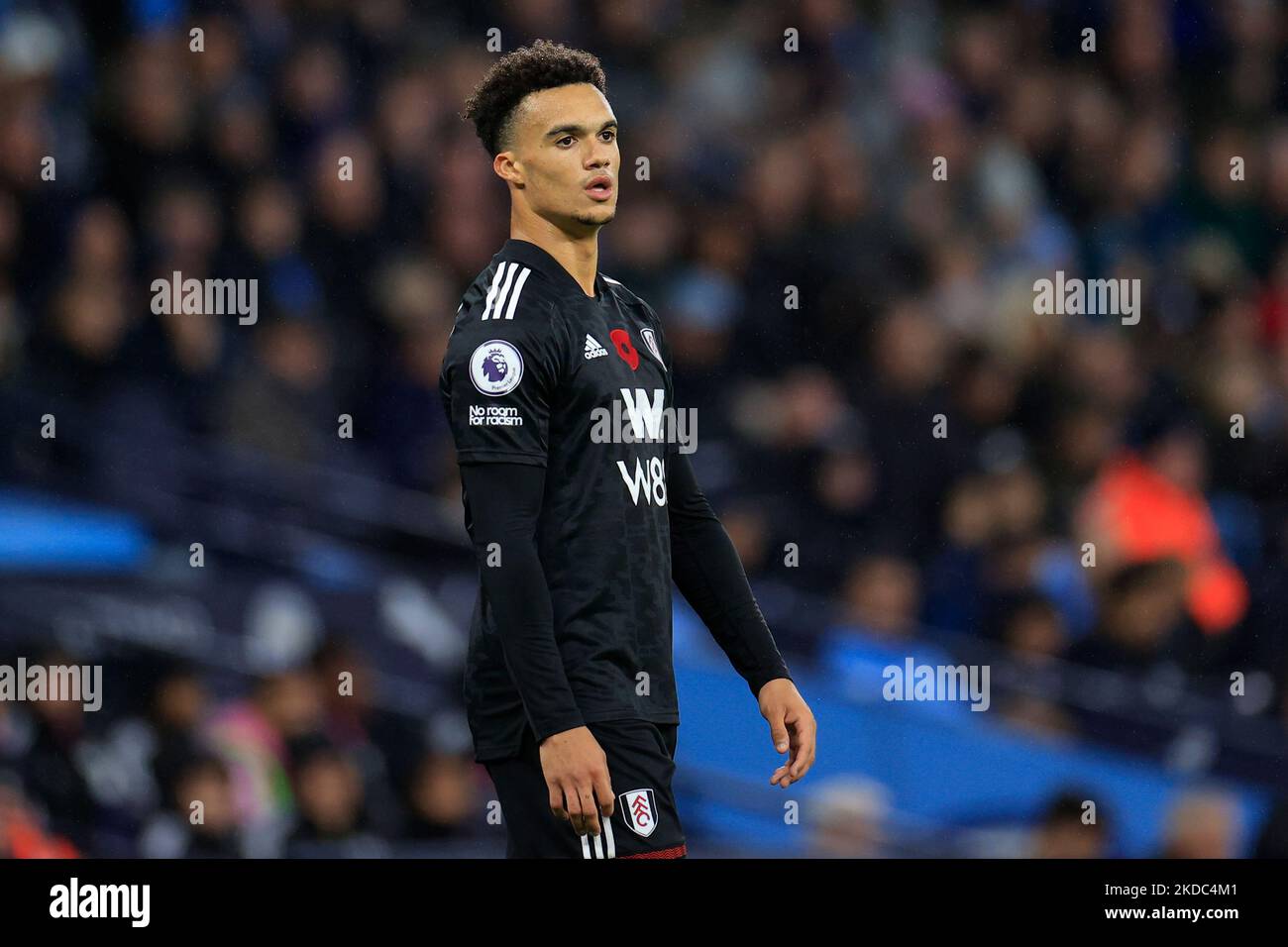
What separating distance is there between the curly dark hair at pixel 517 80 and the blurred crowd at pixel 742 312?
2954 millimetres

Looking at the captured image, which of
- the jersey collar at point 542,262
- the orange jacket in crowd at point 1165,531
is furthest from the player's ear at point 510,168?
the orange jacket in crowd at point 1165,531

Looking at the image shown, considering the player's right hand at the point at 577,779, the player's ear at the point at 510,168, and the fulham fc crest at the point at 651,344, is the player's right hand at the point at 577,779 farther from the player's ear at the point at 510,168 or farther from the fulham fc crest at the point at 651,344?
the player's ear at the point at 510,168

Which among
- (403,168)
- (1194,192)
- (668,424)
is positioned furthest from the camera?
(1194,192)

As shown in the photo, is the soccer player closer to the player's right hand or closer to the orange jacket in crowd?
the player's right hand

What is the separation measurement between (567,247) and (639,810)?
1.00 meters

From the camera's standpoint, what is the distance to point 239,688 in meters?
5.98

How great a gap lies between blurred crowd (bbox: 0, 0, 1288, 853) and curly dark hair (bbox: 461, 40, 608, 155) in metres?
2.95

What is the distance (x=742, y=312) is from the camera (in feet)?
23.0

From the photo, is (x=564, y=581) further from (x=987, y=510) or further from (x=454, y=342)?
(x=987, y=510)

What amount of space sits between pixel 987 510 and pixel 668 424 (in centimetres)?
364

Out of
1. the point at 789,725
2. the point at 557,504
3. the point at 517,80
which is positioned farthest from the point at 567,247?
the point at 789,725

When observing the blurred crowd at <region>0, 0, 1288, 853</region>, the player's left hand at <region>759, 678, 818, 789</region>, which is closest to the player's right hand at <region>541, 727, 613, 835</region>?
the player's left hand at <region>759, 678, 818, 789</region>

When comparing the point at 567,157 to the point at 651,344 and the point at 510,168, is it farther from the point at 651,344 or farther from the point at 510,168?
the point at 651,344
